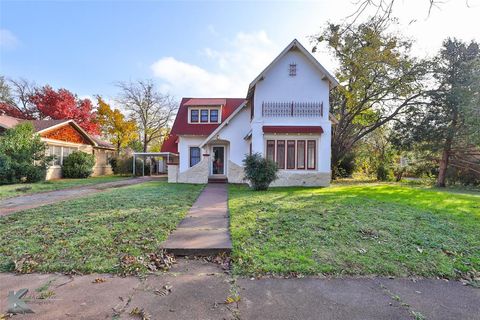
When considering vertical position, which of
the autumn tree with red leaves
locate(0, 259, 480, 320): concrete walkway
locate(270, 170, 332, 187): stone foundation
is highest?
the autumn tree with red leaves

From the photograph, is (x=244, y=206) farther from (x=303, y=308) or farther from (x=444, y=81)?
(x=444, y=81)

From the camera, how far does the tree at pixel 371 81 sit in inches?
654

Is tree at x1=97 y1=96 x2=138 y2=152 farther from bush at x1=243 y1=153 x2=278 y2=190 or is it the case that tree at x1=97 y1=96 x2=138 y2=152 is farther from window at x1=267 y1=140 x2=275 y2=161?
bush at x1=243 y1=153 x2=278 y2=190

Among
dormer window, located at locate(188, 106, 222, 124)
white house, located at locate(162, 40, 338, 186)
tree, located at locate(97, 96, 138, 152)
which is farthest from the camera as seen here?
tree, located at locate(97, 96, 138, 152)

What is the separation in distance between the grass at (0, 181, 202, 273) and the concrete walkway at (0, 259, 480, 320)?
0.35 m

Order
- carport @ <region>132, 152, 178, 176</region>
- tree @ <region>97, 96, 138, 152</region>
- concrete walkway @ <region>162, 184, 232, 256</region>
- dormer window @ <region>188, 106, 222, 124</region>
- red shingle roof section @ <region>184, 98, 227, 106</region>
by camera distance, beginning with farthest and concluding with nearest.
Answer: tree @ <region>97, 96, 138, 152</region> → carport @ <region>132, 152, 178, 176</region> → dormer window @ <region>188, 106, 222, 124</region> → red shingle roof section @ <region>184, 98, 227, 106</region> → concrete walkway @ <region>162, 184, 232, 256</region>

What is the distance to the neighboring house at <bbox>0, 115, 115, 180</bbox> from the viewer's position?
64.5 ft

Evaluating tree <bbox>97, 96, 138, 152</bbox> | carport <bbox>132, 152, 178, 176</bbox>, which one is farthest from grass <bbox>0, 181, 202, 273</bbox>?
tree <bbox>97, 96, 138, 152</bbox>

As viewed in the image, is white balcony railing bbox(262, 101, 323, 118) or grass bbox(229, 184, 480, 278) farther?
white balcony railing bbox(262, 101, 323, 118)

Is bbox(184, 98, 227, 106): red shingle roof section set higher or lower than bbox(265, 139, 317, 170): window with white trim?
higher

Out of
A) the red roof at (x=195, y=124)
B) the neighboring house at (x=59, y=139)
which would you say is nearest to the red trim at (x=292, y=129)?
the red roof at (x=195, y=124)

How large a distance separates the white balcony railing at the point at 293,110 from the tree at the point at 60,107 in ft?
83.5

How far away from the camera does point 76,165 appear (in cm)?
2138

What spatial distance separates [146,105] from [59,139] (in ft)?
49.4
